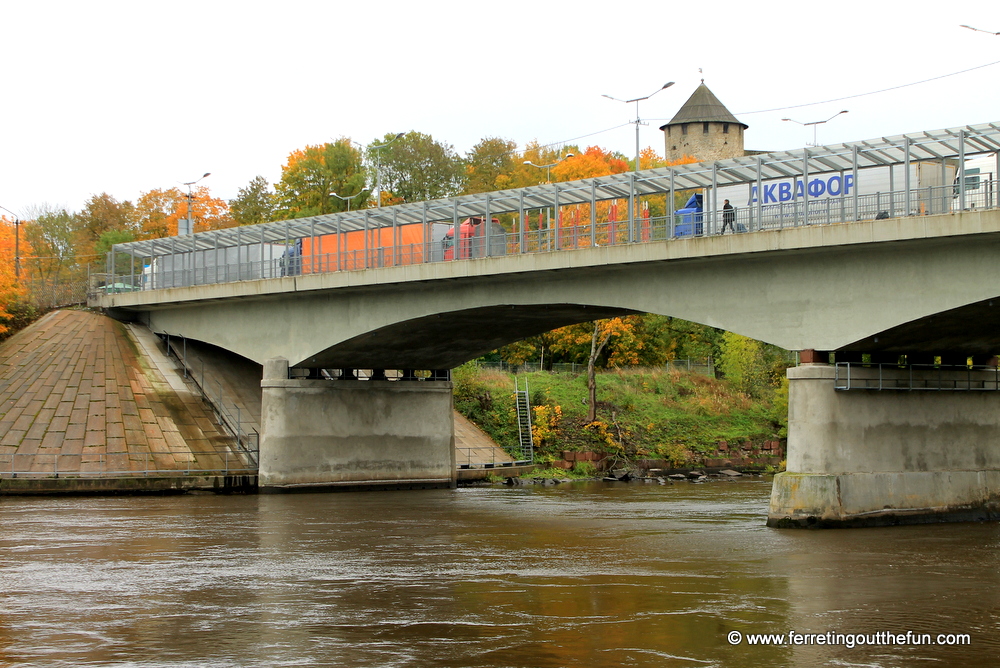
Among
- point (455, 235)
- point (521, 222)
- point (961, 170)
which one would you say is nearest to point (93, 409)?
point (455, 235)

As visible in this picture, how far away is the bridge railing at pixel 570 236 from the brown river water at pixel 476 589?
27.1ft

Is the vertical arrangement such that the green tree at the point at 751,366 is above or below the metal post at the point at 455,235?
below

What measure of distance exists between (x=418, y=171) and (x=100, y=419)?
56167 millimetres

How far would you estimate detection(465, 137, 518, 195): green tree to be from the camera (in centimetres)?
9588

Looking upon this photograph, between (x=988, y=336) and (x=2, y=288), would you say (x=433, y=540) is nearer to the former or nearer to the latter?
(x=988, y=336)

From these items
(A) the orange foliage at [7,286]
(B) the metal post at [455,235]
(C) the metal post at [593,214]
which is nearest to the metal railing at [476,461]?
(B) the metal post at [455,235]

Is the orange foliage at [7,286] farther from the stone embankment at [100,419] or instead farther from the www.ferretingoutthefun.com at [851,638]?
the www.ferretingoutthefun.com at [851,638]

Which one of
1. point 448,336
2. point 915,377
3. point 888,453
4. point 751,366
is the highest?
point 448,336

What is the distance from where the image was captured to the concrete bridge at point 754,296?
1219 inches

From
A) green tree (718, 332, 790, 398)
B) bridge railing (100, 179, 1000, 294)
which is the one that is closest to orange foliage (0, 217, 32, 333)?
bridge railing (100, 179, 1000, 294)

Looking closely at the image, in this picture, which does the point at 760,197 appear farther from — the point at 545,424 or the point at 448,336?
the point at 545,424

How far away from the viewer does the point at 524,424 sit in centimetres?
6319

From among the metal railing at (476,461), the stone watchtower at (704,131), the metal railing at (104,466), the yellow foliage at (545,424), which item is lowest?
the metal railing at (476,461)

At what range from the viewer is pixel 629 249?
35.2 meters
